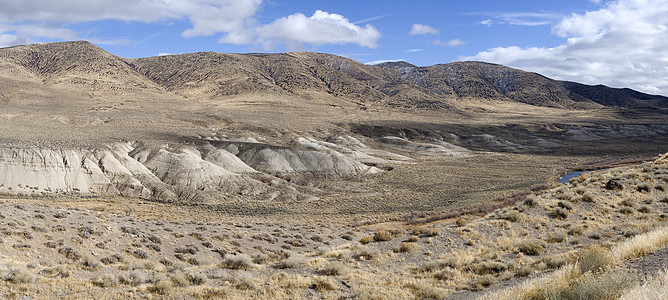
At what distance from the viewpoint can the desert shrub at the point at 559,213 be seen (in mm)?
20641

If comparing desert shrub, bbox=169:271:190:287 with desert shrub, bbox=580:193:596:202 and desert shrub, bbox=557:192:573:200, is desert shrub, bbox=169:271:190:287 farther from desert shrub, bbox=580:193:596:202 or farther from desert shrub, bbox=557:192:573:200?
desert shrub, bbox=580:193:596:202

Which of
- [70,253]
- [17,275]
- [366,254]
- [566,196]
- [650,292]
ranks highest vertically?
[650,292]

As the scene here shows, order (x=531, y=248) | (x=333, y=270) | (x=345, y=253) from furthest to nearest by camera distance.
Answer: (x=345, y=253) → (x=531, y=248) → (x=333, y=270)

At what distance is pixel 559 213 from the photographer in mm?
20953

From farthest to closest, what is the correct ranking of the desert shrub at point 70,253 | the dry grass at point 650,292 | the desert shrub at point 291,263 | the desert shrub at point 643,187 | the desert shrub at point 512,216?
the desert shrub at point 643,187
the desert shrub at point 512,216
the desert shrub at point 70,253
the desert shrub at point 291,263
the dry grass at point 650,292

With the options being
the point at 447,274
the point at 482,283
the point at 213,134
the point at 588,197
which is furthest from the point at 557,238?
the point at 213,134

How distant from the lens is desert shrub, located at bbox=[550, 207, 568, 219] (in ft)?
67.7

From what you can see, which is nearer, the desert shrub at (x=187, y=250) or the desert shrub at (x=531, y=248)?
the desert shrub at (x=531, y=248)

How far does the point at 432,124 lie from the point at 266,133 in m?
65.0

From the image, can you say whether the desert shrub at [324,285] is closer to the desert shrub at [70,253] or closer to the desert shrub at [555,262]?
the desert shrub at [555,262]

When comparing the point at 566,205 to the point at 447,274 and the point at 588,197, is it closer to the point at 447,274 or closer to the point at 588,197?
the point at 588,197

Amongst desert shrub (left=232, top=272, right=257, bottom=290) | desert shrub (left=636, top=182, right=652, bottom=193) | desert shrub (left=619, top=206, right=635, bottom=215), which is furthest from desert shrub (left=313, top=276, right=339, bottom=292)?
desert shrub (left=636, top=182, right=652, bottom=193)

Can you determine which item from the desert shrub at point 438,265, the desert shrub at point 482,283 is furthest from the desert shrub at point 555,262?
the desert shrub at point 438,265

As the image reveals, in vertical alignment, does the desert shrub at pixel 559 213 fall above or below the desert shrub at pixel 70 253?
above
